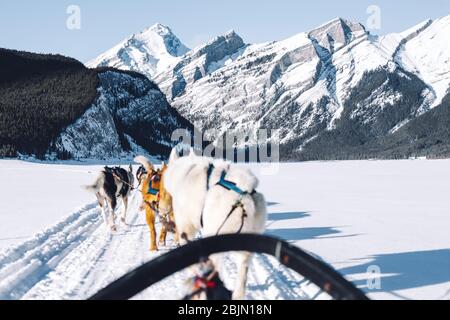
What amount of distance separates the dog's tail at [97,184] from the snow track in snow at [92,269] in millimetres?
1096

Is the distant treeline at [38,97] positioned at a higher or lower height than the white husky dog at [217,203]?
higher

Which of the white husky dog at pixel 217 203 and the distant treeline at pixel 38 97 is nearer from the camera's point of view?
the white husky dog at pixel 217 203

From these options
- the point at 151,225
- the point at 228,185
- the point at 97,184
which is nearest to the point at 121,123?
the point at 97,184

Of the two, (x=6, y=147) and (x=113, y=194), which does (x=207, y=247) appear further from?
(x=6, y=147)

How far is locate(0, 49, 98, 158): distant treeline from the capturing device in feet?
378

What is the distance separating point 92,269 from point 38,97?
153 meters

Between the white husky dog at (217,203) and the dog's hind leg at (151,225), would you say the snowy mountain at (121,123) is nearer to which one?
the dog's hind leg at (151,225)

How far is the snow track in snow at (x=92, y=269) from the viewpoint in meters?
6.48

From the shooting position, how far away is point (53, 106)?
137875 millimetres

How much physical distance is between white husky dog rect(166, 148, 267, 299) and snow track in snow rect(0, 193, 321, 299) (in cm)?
110

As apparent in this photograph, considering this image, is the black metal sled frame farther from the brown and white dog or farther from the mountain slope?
the mountain slope

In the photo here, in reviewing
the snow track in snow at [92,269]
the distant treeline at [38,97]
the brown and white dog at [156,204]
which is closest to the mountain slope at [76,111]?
the distant treeline at [38,97]

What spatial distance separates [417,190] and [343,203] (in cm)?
802

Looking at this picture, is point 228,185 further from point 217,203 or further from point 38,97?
point 38,97
